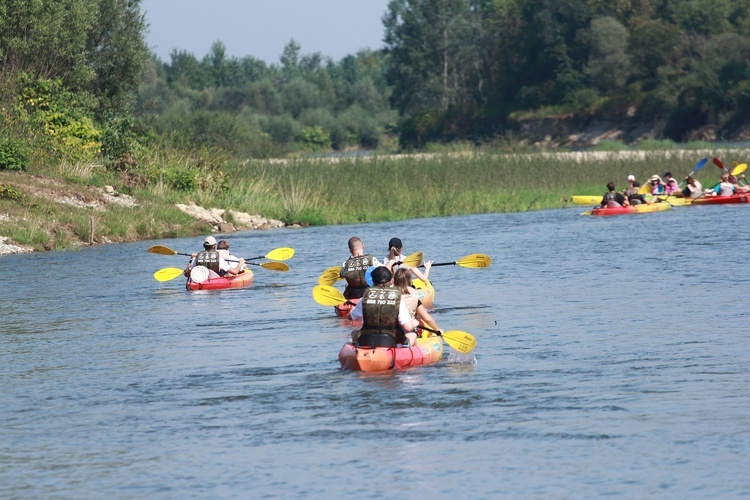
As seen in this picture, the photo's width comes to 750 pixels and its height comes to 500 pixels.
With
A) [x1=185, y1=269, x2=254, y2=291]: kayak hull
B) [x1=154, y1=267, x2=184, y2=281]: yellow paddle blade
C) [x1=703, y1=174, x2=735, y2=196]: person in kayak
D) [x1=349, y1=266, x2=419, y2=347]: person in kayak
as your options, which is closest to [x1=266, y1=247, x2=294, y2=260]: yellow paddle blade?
[x1=185, y1=269, x2=254, y2=291]: kayak hull

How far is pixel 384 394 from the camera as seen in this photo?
1319cm

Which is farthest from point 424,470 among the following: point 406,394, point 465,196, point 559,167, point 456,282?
point 559,167

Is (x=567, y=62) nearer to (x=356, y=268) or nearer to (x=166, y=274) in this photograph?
(x=166, y=274)

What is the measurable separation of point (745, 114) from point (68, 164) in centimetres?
5993

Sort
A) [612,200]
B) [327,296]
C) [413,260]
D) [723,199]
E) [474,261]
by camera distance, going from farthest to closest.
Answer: [723,199] → [612,200] → [474,261] → [413,260] → [327,296]

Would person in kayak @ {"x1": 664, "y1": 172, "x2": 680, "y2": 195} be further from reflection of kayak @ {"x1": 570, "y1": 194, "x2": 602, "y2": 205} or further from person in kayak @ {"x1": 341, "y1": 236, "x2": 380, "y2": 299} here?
person in kayak @ {"x1": 341, "y1": 236, "x2": 380, "y2": 299}

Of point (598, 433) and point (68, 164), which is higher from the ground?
point (68, 164)

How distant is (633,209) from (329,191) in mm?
9813

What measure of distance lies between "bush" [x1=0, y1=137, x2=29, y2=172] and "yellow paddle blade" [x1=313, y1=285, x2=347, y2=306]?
1952 centimetres

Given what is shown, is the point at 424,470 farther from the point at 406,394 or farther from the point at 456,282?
the point at 456,282

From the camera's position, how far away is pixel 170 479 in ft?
33.9

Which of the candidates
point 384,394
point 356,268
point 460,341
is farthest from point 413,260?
point 384,394

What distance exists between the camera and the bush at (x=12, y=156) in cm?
3512

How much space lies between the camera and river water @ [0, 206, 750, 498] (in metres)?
10.2
